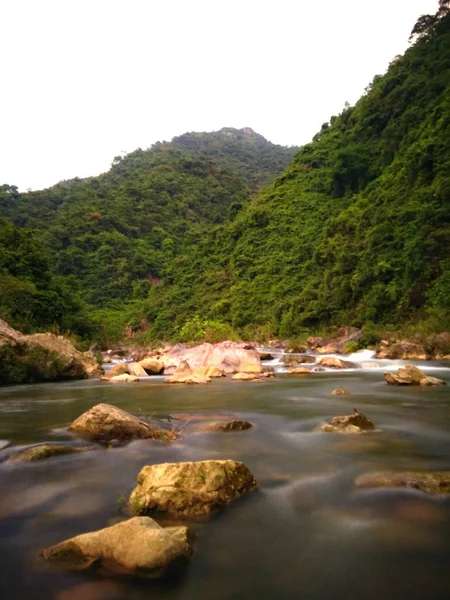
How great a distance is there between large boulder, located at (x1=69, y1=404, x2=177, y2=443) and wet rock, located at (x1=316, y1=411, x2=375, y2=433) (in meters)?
2.34

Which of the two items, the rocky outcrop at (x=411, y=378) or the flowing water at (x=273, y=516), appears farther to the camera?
the rocky outcrop at (x=411, y=378)

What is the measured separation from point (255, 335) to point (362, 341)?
1471 cm

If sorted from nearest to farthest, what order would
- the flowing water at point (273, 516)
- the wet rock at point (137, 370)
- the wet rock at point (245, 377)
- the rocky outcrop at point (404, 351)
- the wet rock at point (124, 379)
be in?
the flowing water at point (273, 516) < the wet rock at point (245, 377) < the wet rock at point (124, 379) < the wet rock at point (137, 370) < the rocky outcrop at point (404, 351)

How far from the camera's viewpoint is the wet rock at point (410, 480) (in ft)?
13.4

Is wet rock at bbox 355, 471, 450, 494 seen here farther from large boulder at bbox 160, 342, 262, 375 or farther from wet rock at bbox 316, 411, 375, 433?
large boulder at bbox 160, 342, 262, 375

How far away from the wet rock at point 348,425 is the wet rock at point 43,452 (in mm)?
3515

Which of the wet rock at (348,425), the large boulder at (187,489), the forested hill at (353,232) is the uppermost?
the forested hill at (353,232)

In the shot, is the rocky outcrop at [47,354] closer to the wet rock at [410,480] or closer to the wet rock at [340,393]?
the wet rock at [340,393]

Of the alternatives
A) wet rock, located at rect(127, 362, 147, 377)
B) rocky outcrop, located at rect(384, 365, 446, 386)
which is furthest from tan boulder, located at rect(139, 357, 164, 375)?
rocky outcrop, located at rect(384, 365, 446, 386)

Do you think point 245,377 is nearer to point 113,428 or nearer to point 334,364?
point 334,364

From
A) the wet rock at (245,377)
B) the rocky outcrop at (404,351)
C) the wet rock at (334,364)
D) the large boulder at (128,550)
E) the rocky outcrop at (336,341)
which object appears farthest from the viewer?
the rocky outcrop at (336,341)

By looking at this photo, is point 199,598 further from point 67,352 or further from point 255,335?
point 255,335

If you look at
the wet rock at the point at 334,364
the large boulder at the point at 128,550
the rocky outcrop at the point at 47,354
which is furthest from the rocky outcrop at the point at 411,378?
the rocky outcrop at the point at 47,354

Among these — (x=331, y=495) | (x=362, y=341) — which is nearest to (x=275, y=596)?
(x=331, y=495)
